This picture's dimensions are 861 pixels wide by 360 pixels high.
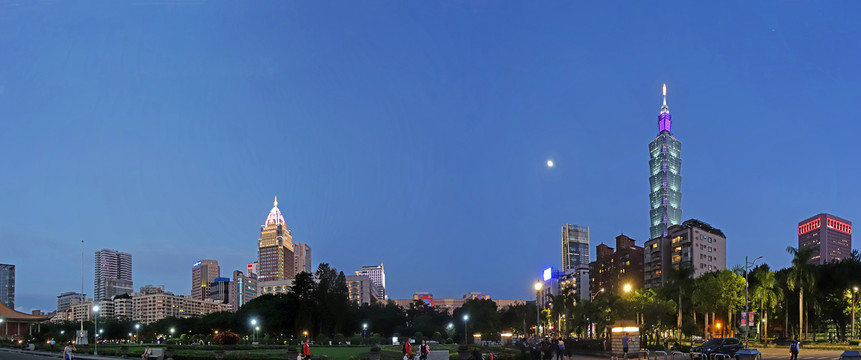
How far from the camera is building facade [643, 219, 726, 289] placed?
17600cm

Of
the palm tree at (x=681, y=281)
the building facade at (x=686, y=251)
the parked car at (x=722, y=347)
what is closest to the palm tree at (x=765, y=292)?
the palm tree at (x=681, y=281)

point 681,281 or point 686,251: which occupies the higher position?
point 686,251

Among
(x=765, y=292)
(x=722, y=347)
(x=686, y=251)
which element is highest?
(x=686, y=251)

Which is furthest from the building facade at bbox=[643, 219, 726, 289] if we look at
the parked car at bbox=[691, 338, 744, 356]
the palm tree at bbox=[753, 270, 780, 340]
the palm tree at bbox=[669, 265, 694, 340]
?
the parked car at bbox=[691, 338, 744, 356]

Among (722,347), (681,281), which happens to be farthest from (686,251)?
(722,347)

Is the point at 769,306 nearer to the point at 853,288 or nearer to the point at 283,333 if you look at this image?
the point at 853,288

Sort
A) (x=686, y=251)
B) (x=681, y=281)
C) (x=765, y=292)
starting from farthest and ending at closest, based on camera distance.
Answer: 1. (x=686, y=251)
2. (x=681, y=281)
3. (x=765, y=292)

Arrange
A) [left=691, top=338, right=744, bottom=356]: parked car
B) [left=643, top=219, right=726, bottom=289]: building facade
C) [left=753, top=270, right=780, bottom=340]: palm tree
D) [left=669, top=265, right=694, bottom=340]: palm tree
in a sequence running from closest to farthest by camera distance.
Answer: [left=691, top=338, right=744, bottom=356]: parked car
[left=753, top=270, right=780, bottom=340]: palm tree
[left=669, top=265, right=694, bottom=340]: palm tree
[left=643, top=219, right=726, bottom=289]: building facade

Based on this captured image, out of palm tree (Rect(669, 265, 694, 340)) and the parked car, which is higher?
palm tree (Rect(669, 265, 694, 340))

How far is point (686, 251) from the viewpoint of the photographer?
177m

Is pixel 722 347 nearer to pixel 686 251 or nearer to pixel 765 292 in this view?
pixel 765 292

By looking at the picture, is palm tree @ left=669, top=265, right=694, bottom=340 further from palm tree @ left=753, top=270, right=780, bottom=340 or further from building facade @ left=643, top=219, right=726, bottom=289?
building facade @ left=643, top=219, right=726, bottom=289

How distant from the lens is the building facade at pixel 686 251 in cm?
17600

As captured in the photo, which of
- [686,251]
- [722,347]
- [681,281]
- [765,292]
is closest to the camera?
[722,347]
